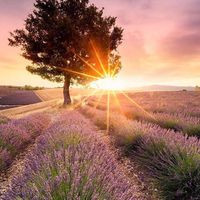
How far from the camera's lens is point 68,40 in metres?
25.9

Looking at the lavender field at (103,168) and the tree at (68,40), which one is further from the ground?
the tree at (68,40)

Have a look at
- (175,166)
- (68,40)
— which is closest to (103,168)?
Answer: (175,166)

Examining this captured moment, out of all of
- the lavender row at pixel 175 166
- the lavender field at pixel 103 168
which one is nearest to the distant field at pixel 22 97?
the lavender field at pixel 103 168

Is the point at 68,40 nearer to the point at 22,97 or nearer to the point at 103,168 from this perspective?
the point at 22,97

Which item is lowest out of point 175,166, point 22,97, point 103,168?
point 22,97

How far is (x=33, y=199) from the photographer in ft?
8.90

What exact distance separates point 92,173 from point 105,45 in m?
23.4

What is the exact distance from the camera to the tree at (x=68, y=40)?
83.0ft

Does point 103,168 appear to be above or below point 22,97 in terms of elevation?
above

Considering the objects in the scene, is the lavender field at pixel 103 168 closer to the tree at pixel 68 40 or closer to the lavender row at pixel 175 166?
the lavender row at pixel 175 166

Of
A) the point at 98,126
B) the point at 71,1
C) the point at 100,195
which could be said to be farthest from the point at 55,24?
the point at 100,195

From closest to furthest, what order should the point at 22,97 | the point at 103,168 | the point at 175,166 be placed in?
the point at 103,168 → the point at 175,166 → the point at 22,97

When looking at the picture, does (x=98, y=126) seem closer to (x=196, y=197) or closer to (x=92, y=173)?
(x=196, y=197)

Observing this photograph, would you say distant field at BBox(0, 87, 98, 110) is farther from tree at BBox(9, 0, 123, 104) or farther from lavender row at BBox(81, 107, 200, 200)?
lavender row at BBox(81, 107, 200, 200)
